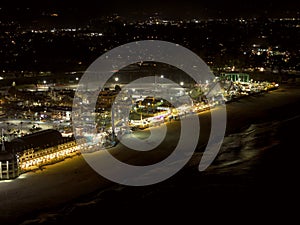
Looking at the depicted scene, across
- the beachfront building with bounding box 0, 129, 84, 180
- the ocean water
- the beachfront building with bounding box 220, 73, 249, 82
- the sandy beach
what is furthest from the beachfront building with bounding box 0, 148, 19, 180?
the beachfront building with bounding box 220, 73, 249, 82

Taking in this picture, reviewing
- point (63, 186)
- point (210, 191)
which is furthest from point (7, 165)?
point (210, 191)

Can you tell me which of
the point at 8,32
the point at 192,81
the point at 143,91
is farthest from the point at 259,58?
the point at 8,32

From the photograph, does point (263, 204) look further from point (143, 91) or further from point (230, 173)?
point (143, 91)

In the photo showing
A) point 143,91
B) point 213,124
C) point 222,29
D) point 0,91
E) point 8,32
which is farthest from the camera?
point 222,29

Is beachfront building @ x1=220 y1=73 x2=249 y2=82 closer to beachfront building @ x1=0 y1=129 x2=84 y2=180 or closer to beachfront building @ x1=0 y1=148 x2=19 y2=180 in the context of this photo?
beachfront building @ x1=0 y1=129 x2=84 y2=180

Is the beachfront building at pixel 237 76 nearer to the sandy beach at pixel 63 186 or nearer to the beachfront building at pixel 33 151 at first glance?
the sandy beach at pixel 63 186

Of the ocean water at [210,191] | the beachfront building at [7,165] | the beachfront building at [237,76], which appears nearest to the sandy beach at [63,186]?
the ocean water at [210,191]

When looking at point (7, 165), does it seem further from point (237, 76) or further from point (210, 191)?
point (237, 76)

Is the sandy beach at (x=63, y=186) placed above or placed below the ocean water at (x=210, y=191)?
above

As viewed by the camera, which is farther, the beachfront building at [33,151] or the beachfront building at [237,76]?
the beachfront building at [237,76]
